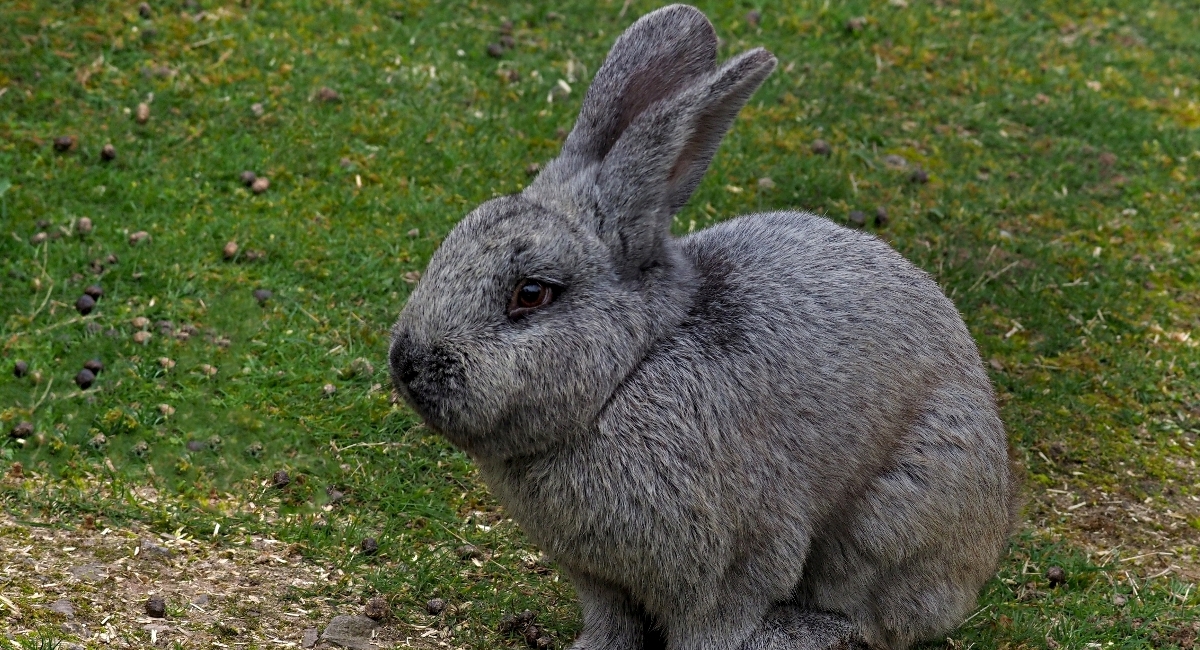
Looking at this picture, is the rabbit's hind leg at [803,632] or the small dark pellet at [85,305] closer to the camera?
the rabbit's hind leg at [803,632]

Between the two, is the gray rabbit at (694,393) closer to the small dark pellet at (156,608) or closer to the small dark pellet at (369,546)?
the small dark pellet at (369,546)

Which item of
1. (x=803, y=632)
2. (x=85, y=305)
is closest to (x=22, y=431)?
(x=85, y=305)

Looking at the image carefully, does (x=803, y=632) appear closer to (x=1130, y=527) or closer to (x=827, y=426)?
(x=827, y=426)

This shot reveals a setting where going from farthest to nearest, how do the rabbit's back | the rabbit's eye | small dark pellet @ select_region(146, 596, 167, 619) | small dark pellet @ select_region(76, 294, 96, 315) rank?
small dark pellet @ select_region(76, 294, 96, 315)
small dark pellet @ select_region(146, 596, 167, 619)
the rabbit's back
the rabbit's eye

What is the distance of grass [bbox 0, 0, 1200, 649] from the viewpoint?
630 cm

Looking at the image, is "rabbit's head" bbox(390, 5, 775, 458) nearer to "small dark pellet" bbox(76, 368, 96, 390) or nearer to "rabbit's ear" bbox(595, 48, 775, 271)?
"rabbit's ear" bbox(595, 48, 775, 271)

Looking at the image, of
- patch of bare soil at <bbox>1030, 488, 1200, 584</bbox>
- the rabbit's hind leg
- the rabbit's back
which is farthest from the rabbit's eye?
patch of bare soil at <bbox>1030, 488, 1200, 584</bbox>

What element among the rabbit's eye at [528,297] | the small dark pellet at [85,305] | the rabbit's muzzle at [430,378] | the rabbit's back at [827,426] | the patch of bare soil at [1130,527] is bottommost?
the patch of bare soil at [1130,527]

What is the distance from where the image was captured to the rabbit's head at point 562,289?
14.9ft

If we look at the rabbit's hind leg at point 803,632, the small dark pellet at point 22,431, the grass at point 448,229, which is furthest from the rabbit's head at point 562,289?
the small dark pellet at point 22,431

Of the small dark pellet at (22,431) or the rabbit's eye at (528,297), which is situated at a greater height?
the rabbit's eye at (528,297)

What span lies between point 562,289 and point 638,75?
3.29 ft

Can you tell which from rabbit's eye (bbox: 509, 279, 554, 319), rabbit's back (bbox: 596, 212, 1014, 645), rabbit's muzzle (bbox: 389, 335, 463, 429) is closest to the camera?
rabbit's muzzle (bbox: 389, 335, 463, 429)

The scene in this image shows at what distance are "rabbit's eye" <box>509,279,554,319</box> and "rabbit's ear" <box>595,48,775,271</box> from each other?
0.33 metres
